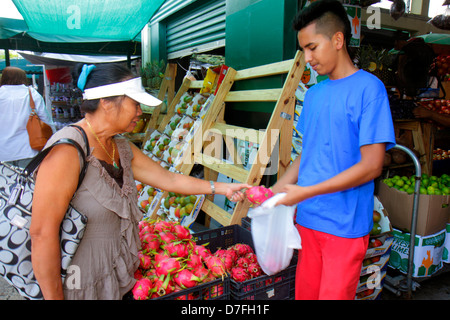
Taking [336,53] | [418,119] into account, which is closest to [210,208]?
[336,53]

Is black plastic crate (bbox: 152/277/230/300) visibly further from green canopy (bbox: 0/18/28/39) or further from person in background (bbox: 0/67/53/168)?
green canopy (bbox: 0/18/28/39)

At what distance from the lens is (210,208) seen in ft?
11.0

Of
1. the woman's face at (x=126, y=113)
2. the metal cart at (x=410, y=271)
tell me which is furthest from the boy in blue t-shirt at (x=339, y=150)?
the metal cart at (x=410, y=271)

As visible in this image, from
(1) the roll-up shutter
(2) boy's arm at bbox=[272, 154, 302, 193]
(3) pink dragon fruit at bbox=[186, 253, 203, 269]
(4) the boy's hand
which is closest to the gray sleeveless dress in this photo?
(3) pink dragon fruit at bbox=[186, 253, 203, 269]

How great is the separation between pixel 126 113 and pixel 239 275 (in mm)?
1185

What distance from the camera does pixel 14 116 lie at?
13.1 ft

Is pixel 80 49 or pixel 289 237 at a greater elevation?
pixel 80 49

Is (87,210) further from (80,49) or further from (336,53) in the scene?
(80,49)

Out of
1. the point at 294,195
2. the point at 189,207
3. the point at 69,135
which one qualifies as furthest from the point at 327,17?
the point at 189,207

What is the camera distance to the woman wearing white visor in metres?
1.38

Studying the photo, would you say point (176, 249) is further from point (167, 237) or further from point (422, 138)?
point (422, 138)

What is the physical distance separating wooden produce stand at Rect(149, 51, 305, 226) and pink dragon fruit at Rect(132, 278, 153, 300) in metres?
1.22

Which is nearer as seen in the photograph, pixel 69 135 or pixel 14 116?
pixel 69 135
